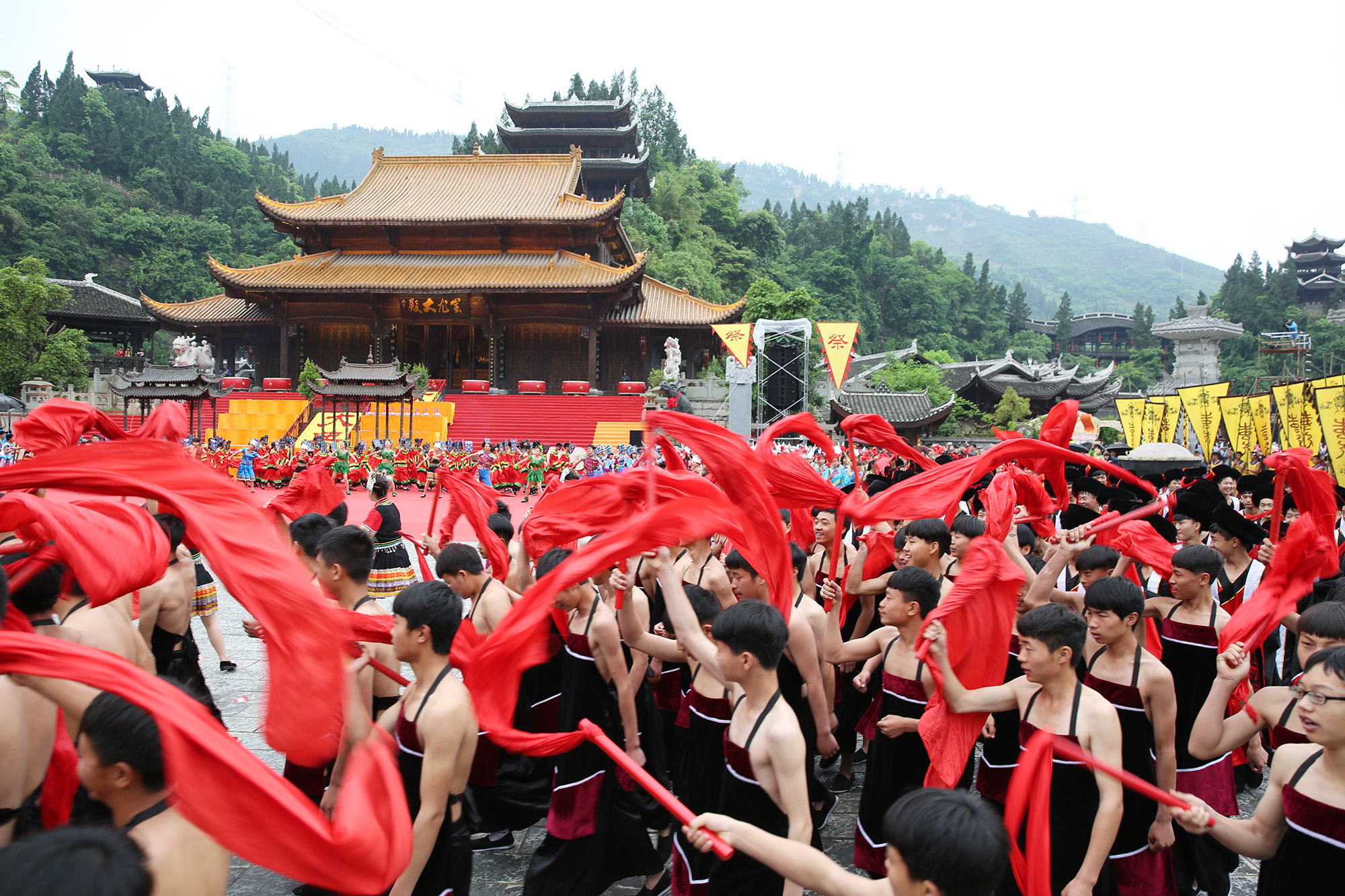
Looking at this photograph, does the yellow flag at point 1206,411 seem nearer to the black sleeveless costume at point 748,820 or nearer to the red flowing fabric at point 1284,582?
the red flowing fabric at point 1284,582

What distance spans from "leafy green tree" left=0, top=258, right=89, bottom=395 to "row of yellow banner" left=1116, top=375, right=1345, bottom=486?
106ft

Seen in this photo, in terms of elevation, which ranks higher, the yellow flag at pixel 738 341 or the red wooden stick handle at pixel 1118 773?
Result: the yellow flag at pixel 738 341

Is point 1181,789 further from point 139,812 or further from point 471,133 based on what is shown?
point 471,133

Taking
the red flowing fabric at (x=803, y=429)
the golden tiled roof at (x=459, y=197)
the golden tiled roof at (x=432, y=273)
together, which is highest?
the golden tiled roof at (x=459, y=197)

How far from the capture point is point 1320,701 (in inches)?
83.1

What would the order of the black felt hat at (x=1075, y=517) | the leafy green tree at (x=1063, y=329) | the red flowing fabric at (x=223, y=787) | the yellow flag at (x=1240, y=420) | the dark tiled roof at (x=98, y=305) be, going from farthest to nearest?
1. the leafy green tree at (x=1063, y=329)
2. the dark tiled roof at (x=98, y=305)
3. the yellow flag at (x=1240, y=420)
4. the black felt hat at (x=1075, y=517)
5. the red flowing fabric at (x=223, y=787)

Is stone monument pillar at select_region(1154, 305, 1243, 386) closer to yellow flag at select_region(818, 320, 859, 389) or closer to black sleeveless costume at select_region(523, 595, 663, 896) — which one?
yellow flag at select_region(818, 320, 859, 389)

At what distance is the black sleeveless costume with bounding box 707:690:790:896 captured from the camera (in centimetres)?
259

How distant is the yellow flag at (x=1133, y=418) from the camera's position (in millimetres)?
17828

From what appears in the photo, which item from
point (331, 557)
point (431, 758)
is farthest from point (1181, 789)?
point (331, 557)

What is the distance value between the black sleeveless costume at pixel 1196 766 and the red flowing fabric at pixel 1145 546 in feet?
1.33

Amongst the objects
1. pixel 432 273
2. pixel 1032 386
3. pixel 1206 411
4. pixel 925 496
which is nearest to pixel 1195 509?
pixel 925 496

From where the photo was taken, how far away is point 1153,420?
671 inches

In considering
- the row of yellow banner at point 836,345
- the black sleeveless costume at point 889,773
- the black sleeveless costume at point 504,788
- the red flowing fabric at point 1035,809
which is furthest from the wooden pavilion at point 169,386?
the red flowing fabric at point 1035,809
